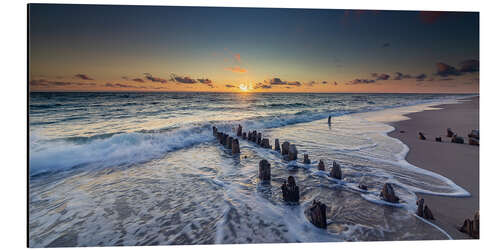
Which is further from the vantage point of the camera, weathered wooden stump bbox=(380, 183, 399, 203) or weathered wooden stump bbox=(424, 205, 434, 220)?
weathered wooden stump bbox=(380, 183, 399, 203)

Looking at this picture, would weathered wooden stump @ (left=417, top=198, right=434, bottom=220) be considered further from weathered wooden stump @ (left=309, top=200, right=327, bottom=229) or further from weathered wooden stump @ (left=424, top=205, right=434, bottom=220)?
weathered wooden stump @ (left=309, top=200, right=327, bottom=229)

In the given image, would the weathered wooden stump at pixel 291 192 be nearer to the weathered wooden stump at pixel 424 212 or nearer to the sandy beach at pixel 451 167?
the weathered wooden stump at pixel 424 212

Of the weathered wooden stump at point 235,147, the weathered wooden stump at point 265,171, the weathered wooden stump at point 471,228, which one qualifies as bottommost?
the weathered wooden stump at point 471,228

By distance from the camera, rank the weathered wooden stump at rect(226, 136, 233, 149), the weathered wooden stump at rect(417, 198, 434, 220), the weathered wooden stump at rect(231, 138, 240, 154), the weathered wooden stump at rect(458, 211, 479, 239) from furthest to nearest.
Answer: the weathered wooden stump at rect(226, 136, 233, 149), the weathered wooden stump at rect(231, 138, 240, 154), the weathered wooden stump at rect(417, 198, 434, 220), the weathered wooden stump at rect(458, 211, 479, 239)

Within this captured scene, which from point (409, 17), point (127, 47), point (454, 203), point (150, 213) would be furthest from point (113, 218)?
point (409, 17)

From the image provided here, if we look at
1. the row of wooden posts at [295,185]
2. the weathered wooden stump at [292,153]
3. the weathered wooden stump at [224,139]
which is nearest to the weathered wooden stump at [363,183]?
the row of wooden posts at [295,185]

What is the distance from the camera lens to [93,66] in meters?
4.34

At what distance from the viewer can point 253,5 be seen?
377 centimetres

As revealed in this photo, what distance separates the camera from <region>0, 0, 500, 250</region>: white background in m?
3.01

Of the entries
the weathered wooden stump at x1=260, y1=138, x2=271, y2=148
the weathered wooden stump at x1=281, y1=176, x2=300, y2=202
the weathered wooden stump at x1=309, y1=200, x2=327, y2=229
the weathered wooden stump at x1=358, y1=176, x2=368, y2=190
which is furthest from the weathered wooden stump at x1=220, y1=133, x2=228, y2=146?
the weathered wooden stump at x1=309, y1=200, x2=327, y2=229

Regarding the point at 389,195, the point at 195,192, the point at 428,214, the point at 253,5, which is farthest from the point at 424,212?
the point at 253,5

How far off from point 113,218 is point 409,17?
6.02m

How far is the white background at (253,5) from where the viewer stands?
3014 millimetres

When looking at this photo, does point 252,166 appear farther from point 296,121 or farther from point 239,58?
point 296,121
